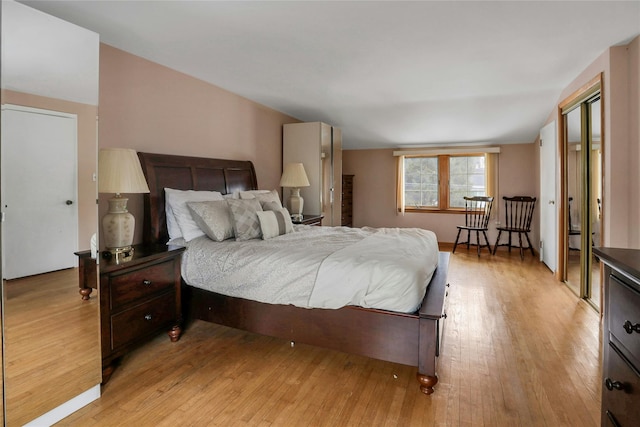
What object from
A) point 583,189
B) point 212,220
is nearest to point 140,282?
point 212,220

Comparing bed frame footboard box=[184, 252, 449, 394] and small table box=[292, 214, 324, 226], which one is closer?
bed frame footboard box=[184, 252, 449, 394]

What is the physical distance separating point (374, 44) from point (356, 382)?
2.35m

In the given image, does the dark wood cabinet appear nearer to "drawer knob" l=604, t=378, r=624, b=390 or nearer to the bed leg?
the bed leg

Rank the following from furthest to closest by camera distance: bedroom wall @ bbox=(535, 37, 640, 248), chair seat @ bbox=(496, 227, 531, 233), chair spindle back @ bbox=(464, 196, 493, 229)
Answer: chair spindle back @ bbox=(464, 196, 493, 229), chair seat @ bbox=(496, 227, 531, 233), bedroom wall @ bbox=(535, 37, 640, 248)

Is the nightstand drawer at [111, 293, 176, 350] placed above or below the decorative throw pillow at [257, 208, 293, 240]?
below

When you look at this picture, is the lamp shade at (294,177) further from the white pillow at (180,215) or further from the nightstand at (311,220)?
the white pillow at (180,215)

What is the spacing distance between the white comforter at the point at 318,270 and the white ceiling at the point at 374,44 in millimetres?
1492

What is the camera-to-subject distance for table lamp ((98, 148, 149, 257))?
216 cm

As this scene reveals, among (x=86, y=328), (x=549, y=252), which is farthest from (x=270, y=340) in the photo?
(x=549, y=252)

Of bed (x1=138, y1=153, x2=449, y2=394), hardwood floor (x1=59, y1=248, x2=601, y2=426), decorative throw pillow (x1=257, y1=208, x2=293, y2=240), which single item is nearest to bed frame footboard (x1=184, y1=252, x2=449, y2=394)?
bed (x1=138, y1=153, x2=449, y2=394)

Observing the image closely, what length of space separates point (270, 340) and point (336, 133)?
353 cm

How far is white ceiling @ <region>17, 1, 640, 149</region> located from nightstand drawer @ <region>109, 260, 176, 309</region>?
1.59 meters

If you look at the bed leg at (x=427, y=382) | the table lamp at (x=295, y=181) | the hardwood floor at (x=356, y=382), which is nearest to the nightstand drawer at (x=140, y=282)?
the hardwood floor at (x=356, y=382)

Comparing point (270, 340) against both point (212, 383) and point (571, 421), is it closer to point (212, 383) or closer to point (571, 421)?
point (212, 383)
